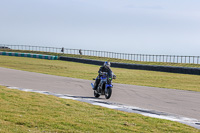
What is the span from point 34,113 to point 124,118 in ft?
8.06

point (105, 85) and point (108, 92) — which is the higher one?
point (105, 85)

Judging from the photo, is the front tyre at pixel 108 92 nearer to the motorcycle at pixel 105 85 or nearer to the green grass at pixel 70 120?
the motorcycle at pixel 105 85

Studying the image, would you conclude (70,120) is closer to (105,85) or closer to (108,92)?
(108,92)

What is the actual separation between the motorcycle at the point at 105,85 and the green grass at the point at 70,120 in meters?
3.30

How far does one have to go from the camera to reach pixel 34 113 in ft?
30.8

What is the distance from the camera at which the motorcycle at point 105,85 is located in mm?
14571

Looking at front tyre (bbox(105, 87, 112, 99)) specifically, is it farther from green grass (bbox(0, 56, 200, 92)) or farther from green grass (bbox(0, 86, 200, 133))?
green grass (bbox(0, 56, 200, 92))

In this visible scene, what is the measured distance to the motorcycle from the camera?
1457 centimetres

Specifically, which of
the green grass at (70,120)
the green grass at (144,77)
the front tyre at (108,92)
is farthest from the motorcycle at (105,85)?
the green grass at (144,77)

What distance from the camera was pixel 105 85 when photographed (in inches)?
A: 592

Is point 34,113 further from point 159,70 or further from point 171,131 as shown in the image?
point 159,70

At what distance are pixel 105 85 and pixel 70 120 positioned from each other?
21.0 feet

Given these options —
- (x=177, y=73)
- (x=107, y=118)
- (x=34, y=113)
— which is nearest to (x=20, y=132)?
(x=34, y=113)

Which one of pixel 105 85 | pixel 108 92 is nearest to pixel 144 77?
pixel 105 85
